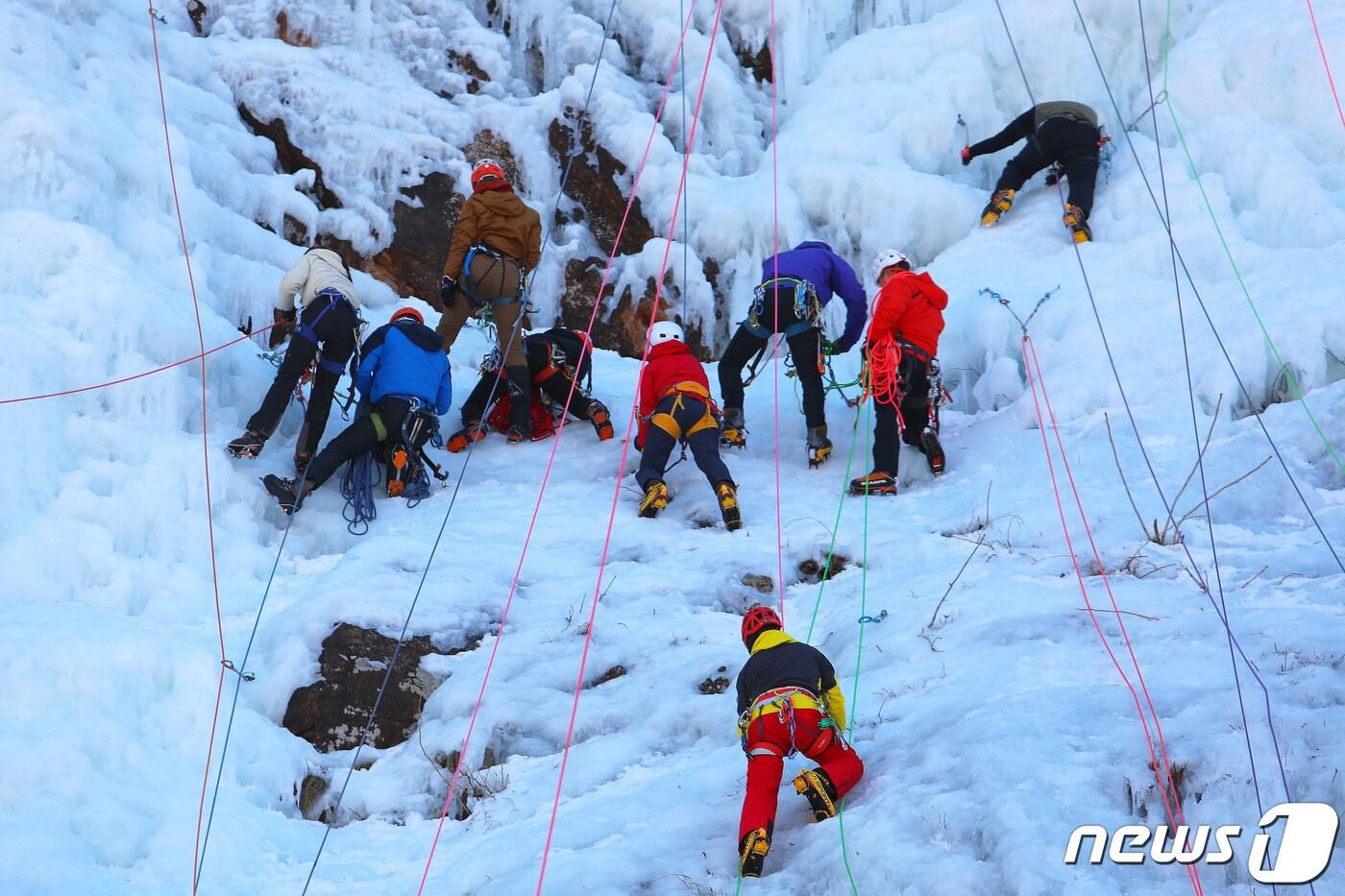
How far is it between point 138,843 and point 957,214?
7497 mm

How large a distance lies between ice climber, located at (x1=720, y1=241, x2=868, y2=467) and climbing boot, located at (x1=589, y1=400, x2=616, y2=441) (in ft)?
2.68

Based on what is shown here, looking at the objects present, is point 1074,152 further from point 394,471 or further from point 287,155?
point 287,155

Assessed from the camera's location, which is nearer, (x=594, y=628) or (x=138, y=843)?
(x=138, y=843)

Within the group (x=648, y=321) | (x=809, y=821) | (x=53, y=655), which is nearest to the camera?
(x=809, y=821)

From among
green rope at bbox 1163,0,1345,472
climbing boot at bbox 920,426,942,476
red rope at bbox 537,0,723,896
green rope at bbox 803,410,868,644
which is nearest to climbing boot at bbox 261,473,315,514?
red rope at bbox 537,0,723,896

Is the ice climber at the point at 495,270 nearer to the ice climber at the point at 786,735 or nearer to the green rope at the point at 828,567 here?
the green rope at the point at 828,567

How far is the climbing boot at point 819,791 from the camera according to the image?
420 centimetres

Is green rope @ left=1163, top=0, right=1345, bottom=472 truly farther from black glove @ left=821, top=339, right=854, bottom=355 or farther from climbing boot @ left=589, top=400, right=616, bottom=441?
climbing boot @ left=589, top=400, right=616, bottom=441

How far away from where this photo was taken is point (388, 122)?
35.5 feet

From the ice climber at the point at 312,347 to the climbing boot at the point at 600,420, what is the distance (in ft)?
5.58

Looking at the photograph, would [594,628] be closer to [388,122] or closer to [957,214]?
[957,214]

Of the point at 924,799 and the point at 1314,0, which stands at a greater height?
the point at 1314,0

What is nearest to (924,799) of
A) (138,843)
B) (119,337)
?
(138,843)

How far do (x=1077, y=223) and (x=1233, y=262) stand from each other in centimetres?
121
